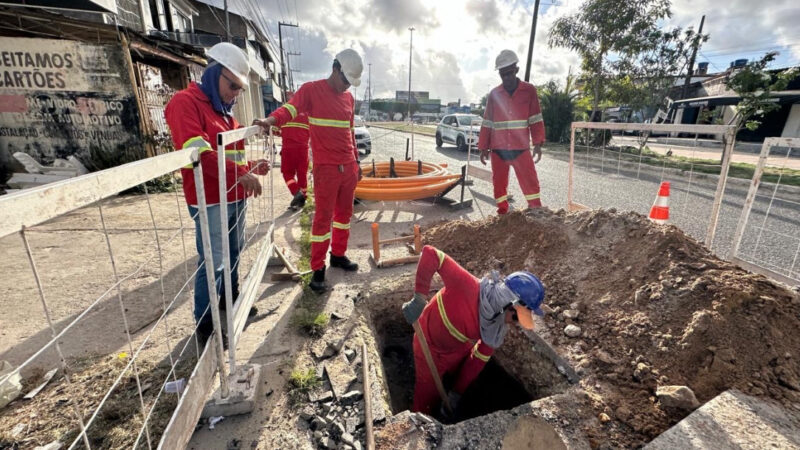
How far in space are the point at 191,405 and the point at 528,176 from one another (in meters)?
4.00

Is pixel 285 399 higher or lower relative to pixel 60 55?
lower

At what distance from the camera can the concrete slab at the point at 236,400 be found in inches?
76.0

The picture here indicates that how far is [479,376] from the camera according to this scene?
3352mm

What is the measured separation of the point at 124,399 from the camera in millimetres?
2033

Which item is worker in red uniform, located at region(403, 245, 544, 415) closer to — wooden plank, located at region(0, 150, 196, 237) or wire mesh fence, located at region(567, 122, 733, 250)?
wooden plank, located at region(0, 150, 196, 237)

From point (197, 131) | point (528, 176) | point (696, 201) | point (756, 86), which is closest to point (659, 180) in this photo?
point (696, 201)

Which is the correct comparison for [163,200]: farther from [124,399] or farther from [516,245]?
[516,245]

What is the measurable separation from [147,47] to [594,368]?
9673 millimetres

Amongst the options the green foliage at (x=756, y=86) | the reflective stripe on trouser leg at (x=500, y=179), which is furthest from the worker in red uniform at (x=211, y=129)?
the green foliage at (x=756, y=86)

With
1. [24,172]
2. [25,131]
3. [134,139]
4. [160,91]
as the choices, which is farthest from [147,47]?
[24,172]

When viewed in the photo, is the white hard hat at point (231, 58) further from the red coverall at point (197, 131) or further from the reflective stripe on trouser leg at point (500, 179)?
the reflective stripe on trouser leg at point (500, 179)

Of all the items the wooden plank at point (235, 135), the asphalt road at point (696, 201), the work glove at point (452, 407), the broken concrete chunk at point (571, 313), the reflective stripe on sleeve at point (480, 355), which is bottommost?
the work glove at point (452, 407)

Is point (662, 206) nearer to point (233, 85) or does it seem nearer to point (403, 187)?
point (403, 187)

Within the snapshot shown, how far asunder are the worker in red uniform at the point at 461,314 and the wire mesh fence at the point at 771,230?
6.87ft
